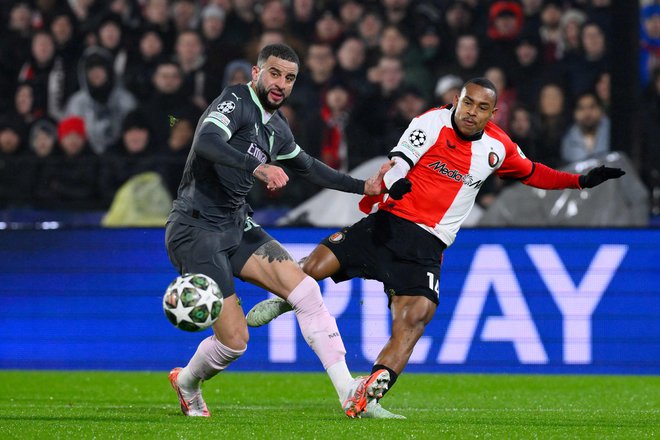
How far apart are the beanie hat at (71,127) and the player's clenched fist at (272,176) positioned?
613cm

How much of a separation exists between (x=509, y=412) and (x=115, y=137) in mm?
5910

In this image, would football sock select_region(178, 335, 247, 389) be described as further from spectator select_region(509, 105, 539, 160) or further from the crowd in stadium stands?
spectator select_region(509, 105, 539, 160)

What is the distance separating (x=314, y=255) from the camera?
7.11m

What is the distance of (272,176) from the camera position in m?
5.63

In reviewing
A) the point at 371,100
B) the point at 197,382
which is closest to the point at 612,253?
the point at 371,100

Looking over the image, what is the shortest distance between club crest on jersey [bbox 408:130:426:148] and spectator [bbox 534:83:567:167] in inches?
167

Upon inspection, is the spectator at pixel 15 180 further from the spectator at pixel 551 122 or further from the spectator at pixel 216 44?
the spectator at pixel 551 122

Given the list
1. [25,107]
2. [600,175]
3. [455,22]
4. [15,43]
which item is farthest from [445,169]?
[15,43]

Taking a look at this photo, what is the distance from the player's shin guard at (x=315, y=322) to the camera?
634 centimetres

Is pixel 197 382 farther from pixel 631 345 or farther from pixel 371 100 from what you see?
pixel 371 100

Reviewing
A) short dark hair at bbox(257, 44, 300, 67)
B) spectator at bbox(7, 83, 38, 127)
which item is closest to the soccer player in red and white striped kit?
short dark hair at bbox(257, 44, 300, 67)

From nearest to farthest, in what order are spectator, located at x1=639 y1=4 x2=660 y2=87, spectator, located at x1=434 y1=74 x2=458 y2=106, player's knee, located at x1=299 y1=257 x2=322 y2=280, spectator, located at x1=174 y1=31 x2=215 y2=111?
player's knee, located at x1=299 y1=257 x2=322 y2=280 < spectator, located at x1=639 y1=4 x2=660 y2=87 < spectator, located at x1=434 y1=74 x2=458 y2=106 < spectator, located at x1=174 y1=31 x2=215 y2=111

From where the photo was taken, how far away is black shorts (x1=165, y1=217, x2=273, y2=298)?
6328 mm

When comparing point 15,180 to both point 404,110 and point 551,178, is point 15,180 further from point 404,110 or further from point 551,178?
point 551,178
